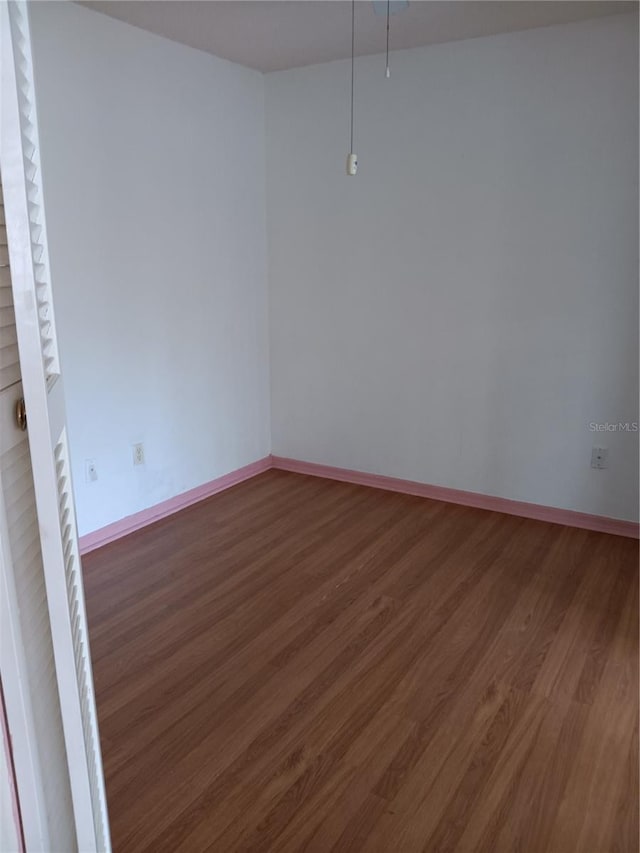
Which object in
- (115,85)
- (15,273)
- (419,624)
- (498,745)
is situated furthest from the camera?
(115,85)

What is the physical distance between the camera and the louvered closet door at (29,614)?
722mm

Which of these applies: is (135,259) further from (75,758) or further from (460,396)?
(75,758)

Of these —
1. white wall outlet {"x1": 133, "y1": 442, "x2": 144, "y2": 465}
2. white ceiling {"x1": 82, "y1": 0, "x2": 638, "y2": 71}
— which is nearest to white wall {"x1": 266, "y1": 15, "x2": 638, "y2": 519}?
white ceiling {"x1": 82, "y1": 0, "x2": 638, "y2": 71}

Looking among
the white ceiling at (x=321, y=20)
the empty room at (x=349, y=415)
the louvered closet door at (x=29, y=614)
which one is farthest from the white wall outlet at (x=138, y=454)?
the louvered closet door at (x=29, y=614)

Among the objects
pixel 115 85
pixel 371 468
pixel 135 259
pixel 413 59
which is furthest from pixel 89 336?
pixel 413 59

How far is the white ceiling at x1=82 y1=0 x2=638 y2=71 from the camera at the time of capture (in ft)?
8.55

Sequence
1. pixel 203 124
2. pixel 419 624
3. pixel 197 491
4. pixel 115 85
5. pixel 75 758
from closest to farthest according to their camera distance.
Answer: pixel 75 758 → pixel 419 624 → pixel 115 85 → pixel 203 124 → pixel 197 491

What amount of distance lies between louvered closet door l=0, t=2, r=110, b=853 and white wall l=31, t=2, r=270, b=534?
6.82 ft

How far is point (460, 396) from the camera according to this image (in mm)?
3469

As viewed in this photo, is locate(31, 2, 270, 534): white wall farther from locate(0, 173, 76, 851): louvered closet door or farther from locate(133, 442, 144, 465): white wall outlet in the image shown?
locate(0, 173, 76, 851): louvered closet door

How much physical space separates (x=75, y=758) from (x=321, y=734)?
3.69 feet

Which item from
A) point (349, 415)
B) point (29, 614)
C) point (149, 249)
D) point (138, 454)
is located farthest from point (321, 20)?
point (29, 614)

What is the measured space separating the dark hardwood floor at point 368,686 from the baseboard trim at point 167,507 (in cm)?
7

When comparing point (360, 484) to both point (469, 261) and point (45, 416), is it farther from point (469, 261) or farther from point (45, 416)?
point (45, 416)
